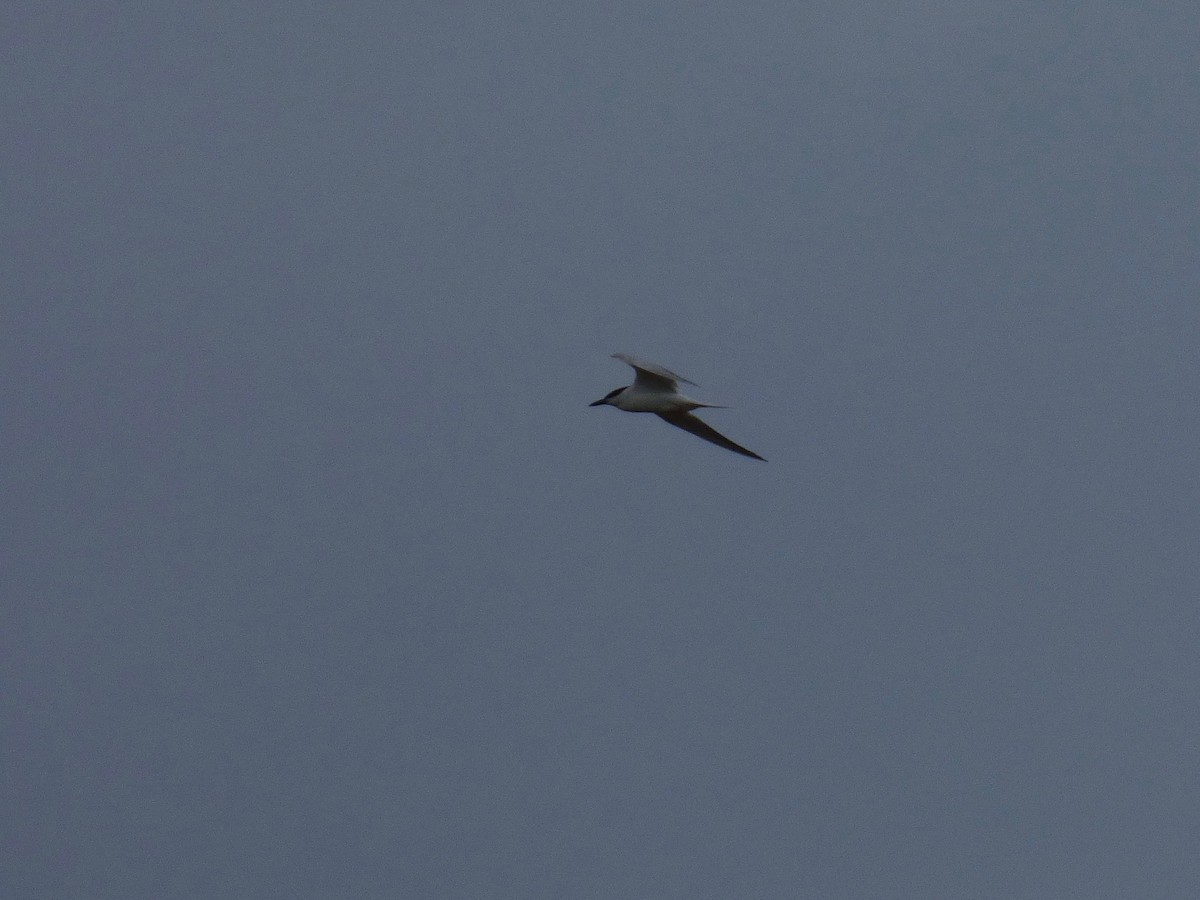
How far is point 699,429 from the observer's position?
88.2 feet

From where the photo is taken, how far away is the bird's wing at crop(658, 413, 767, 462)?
87.1 feet

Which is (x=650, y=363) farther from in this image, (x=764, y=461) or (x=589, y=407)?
(x=589, y=407)

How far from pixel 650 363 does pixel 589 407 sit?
4441 millimetres

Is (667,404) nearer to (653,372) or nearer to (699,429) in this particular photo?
(699,429)

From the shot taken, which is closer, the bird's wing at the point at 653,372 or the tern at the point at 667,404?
the bird's wing at the point at 653,372

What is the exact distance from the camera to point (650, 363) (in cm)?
2414

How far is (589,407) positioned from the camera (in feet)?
93.4

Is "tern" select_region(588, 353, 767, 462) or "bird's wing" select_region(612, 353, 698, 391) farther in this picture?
"tern" select_region(588, 353, 767, 462)

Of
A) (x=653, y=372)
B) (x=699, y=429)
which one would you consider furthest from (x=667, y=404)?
(x=653, y=372)

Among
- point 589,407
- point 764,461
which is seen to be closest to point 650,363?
point 764,461

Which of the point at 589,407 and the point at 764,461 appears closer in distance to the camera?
the point at 764,461

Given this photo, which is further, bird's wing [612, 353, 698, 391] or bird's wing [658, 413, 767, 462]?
bird's wing [658, 413, 767, 462]

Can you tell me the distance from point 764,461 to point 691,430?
76.2 inches

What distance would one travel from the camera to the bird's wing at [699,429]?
2655 cm
